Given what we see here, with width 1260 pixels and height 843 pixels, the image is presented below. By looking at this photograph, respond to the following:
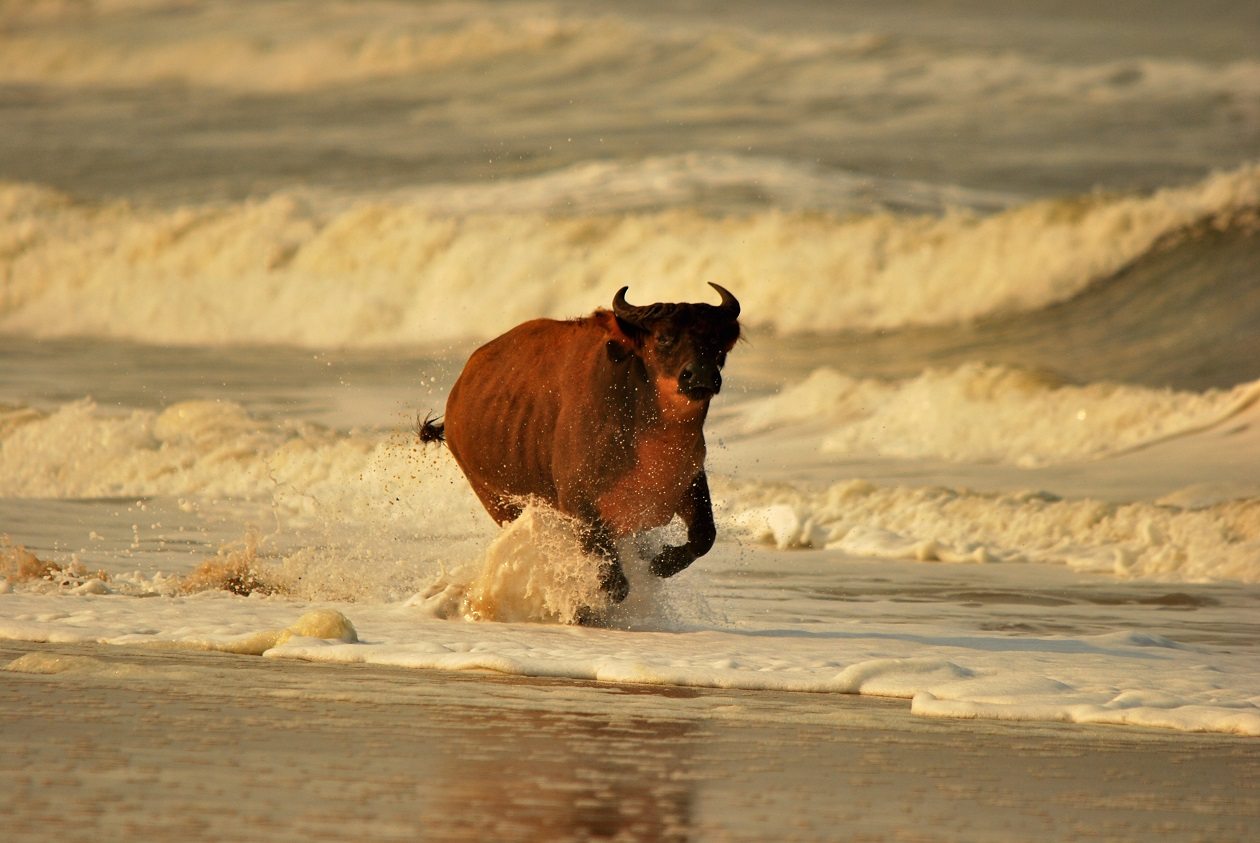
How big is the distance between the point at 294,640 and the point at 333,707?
1.93 meters

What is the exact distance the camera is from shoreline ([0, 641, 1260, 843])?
239 inches

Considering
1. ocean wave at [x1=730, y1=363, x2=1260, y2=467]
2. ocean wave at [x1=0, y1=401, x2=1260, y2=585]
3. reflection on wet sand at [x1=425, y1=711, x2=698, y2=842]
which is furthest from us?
ocean wave at [x1=730, y1=363, x2=1260, y2=467]

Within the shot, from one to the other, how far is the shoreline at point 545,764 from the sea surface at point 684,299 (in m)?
0.68

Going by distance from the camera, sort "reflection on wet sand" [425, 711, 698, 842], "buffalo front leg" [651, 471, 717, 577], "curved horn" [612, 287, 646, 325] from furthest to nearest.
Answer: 1. "buffalo front leg" [651, 471, 717, 577]
2. "curved horn" [612, 287, 646, 325]
3. "reflection on wet sand" [425, 711, 698, 842]

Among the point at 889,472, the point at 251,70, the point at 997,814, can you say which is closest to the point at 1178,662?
the point at 997,814

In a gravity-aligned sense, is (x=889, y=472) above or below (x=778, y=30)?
below

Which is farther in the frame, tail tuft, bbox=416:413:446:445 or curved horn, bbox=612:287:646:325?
tail tuft, bbox=416:413:446:445

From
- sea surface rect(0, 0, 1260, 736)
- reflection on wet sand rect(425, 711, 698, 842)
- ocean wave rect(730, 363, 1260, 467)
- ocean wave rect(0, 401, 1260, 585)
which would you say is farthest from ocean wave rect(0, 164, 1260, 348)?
reflection on wet sand rect(425, 711, 698, 842)

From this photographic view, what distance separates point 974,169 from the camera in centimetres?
3888

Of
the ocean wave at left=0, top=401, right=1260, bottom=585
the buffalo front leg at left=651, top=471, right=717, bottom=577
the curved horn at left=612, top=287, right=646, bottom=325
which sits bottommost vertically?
the ocean wave at left=0, top=401, right=1260, bottom=585

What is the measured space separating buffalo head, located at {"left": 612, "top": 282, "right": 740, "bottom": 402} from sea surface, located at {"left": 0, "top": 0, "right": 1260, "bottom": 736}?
112 cm

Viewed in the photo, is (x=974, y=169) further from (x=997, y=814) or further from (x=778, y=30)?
(x=997, y=814)

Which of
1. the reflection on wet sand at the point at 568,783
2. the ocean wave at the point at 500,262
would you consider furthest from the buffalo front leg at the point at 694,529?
the ocean wave at the point at 500,262

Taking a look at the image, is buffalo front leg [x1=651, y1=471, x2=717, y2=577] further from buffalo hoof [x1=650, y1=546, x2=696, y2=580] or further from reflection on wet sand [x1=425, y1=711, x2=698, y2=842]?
reflection on wet sand [x1=425, y1=711, x2=698, y2=842]
